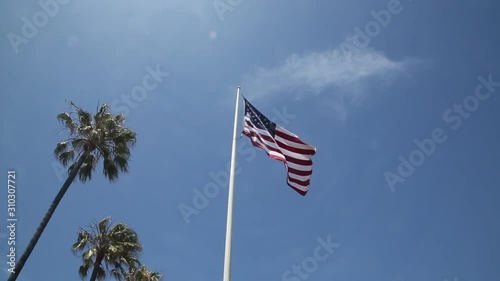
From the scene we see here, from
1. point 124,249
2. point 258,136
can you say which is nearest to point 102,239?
point 124,249

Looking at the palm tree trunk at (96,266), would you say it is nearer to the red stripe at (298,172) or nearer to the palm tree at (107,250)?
the palm tree at (107,250)

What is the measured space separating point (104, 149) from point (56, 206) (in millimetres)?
3979

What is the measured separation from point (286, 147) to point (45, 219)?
11.5 metres

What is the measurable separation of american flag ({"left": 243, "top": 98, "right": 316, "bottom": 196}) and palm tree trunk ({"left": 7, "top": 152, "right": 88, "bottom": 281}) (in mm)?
9845

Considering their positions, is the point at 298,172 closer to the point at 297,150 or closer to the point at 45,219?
the point at 297,150

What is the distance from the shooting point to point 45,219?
16.6 meters

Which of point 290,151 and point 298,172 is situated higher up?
point 290,151

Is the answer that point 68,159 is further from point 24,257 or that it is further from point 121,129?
point 24,257

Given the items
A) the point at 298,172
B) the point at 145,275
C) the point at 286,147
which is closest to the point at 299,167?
the point at 298,172

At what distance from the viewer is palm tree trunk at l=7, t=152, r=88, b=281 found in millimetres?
14987

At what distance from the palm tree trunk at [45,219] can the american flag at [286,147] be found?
388 inches

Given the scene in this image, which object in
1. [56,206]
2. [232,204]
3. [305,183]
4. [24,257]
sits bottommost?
[232,204]

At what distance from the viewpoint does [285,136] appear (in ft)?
46.2

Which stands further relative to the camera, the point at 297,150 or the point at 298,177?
the point at 297,150
